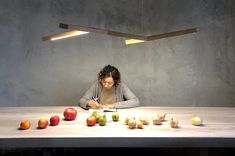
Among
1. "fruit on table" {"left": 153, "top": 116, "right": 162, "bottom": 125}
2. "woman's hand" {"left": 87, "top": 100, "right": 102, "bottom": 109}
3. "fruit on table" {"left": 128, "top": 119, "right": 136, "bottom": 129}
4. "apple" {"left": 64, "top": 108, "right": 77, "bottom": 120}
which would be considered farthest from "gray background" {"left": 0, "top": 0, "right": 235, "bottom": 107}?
"fruit on table" {"left": 128, "top": 119, "right": 136, "bottom": 129}

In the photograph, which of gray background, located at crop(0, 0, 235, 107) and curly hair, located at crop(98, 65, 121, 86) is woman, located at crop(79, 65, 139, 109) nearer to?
curly hair, located at crop(98, 65, 121, 86)

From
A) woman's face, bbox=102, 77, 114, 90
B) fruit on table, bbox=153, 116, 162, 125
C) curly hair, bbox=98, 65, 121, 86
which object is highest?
curly hair, bbox=98, 65, 121, 86

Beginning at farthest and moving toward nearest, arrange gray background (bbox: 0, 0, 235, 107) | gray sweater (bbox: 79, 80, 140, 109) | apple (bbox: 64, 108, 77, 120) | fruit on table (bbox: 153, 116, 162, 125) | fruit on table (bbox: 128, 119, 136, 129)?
gray background (bbox: 0, 0, 235, 107)
gray sweater (bbox: 79, 80, 140, 109)
apple (bbox: 64, 108, 77, 120)
fruit on table (bbox: 153, 116, 162, 125)
fruit on table (bbox: 128, 119, 136, 129)

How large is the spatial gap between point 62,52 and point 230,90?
2337 millimetres

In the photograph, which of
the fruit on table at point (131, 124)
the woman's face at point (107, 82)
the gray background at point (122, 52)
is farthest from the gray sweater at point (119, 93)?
the fruit on table at point (131, 124)

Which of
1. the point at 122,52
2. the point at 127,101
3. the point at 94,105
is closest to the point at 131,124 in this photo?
the point at 94,105

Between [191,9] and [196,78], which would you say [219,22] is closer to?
[191,9]

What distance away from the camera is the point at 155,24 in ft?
11.9

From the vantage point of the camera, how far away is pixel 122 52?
144 inches

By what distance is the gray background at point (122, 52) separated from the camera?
3580mm

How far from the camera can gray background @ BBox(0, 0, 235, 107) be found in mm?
3580

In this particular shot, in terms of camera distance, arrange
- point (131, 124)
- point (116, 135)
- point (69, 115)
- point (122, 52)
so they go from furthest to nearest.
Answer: point (122, 52) → point (69, 115) → point (131, 124) → point (116, 135)

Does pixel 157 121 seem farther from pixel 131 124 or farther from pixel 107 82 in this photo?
pixel 107 82

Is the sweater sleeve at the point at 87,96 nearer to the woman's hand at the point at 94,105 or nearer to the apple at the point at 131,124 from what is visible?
the woman's hand at the point at 94,105
